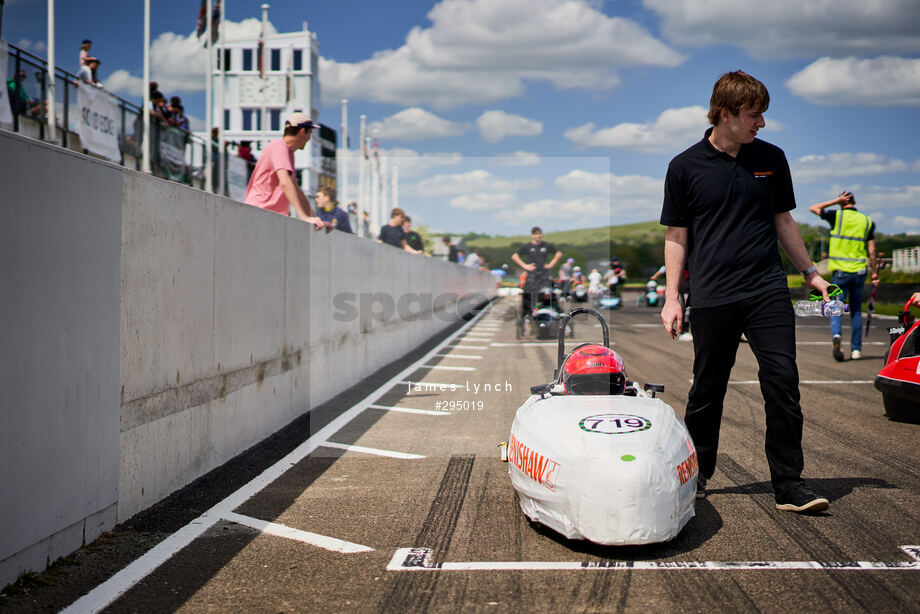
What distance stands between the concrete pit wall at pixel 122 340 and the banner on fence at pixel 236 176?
48.4ft

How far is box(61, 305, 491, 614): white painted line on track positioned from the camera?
3791mm

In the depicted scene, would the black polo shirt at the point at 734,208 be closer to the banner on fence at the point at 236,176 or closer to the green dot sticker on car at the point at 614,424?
the green dot sticker on car at the point at 614,424

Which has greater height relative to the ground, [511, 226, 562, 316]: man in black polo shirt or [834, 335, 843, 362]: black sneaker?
[511, 226, 562, 316]: man in black polo shirt

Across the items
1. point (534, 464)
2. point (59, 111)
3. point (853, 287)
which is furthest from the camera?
point (59, 111)

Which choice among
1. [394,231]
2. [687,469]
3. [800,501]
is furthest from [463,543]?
[394,231]

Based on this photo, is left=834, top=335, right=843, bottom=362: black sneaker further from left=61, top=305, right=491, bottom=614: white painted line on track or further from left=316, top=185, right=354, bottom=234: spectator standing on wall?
left=61, top=305, right=491, bottom=614: white painted line on track

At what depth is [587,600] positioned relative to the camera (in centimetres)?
376

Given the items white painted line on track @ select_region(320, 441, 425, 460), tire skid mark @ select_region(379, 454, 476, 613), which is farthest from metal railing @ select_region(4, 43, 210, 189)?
tire skid mark @ select_region(379, 454, 476, 613)

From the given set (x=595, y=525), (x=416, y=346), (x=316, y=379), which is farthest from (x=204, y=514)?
(x=416, y=346)

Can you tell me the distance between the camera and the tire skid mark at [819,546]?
3760 mm

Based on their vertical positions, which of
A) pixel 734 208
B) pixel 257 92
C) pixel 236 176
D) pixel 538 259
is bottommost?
pixel 734 208

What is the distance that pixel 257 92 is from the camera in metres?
60.6

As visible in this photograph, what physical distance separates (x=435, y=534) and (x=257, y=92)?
59347 millimetres

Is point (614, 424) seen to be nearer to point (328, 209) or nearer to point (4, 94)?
point (328, 209)
